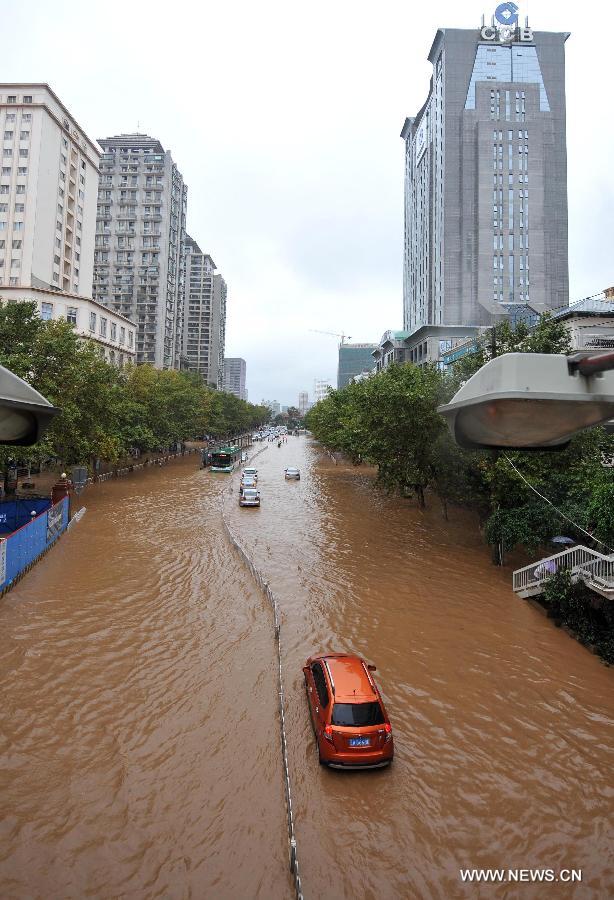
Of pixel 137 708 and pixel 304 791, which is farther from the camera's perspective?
pixel 137 708

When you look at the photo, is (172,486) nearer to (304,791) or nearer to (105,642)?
(105,642)

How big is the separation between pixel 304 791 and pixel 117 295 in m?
99.7

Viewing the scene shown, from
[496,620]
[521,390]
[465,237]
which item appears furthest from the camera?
[465,237]

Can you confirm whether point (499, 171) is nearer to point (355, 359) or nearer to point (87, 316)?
point (87, 316)

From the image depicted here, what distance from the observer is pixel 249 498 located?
32000 mm

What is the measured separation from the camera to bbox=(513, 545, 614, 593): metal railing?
14.2 meters

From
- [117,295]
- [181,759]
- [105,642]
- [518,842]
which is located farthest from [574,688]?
[117,295]

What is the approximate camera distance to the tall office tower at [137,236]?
93.4m

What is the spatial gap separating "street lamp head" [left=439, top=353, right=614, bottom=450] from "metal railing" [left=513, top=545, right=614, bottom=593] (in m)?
13.8

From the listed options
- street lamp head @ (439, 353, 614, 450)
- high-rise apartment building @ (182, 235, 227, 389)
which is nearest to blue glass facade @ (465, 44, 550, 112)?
high-rise apartment building @ (182, 235, 227, 389)

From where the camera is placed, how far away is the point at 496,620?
14.6 meters

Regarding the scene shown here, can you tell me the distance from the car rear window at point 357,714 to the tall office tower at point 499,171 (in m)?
77.6

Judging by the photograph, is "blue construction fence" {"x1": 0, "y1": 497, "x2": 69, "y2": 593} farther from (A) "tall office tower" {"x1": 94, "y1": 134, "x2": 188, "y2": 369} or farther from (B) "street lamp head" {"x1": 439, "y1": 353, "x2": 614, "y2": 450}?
(A) "tall office tower" {"x1": 94, "y1": 134, "x2": 188, "y2": 369}
